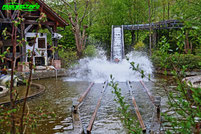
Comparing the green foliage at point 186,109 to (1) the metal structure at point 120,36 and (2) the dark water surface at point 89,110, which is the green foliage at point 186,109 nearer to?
(2) the dark water surface at point 89,110

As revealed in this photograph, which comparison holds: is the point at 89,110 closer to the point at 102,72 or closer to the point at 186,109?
the point at 186,109

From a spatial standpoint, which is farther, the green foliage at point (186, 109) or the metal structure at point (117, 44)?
the metal structure at point (117, 44)

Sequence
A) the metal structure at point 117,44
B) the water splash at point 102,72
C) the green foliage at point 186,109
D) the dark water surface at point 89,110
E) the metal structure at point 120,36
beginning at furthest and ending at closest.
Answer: the metal structure at point 117,44
the metal structure at point 120,36
the water splash at point 102,72
the dark water surface at point 89,110
the green foliage at point 186,109

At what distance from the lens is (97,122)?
22.1ft

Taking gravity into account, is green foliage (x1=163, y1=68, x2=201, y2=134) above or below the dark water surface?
above

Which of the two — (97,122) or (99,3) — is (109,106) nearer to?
(97,122)

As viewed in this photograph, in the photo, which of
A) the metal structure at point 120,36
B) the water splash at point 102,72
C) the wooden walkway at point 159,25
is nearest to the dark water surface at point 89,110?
the water splash at point 102,72

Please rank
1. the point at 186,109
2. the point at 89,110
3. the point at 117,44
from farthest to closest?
the point at 117,44 → the point at 89,110 → the point at 186,109

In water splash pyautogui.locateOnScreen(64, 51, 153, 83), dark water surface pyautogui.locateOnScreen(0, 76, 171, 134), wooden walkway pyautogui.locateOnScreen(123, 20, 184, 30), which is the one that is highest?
wooden walkway pyautogui.locateOnScreen(123, 20, 184, 30)

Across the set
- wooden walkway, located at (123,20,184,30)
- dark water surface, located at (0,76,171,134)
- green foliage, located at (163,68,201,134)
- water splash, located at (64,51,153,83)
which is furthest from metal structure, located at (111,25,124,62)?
green foliage, located at (163,68,201,134)

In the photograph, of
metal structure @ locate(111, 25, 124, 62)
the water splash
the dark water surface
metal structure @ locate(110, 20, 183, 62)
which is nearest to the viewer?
the dark water surface

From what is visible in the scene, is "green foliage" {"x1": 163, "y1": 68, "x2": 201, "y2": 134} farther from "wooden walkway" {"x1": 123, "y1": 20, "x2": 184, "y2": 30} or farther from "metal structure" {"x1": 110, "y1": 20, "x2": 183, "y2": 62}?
"wooden walkway" {"x1": 123, "y1": 20, "x2": 184, "y2": 30}

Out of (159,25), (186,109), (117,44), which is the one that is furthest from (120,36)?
(186,109)

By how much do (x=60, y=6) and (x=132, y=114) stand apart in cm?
2841
